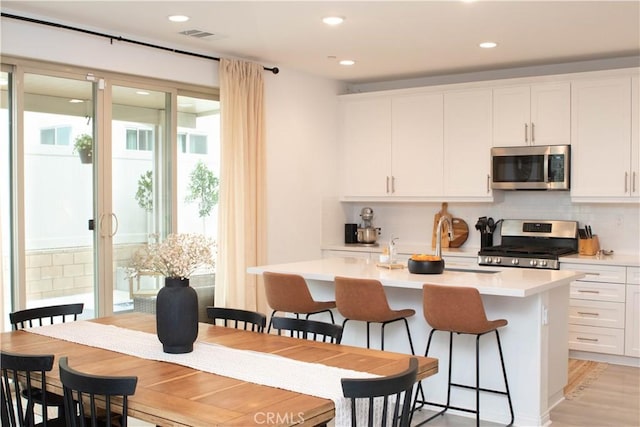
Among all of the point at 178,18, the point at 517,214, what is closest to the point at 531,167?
the point at 517,214

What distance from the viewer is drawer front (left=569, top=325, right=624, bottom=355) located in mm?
5719

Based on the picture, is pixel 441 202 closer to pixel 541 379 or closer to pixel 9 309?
pixel 541 379

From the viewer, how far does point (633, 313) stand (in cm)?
564

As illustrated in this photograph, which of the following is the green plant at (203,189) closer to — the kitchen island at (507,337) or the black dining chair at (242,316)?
the kitchen island at (507,337)

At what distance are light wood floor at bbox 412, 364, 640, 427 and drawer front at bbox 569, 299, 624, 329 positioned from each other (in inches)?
21.8

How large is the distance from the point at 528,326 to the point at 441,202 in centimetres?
305

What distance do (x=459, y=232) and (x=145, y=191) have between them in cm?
314

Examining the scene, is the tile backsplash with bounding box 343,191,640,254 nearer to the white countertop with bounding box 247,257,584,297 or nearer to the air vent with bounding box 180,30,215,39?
the white countertop with bounding box 247,257,584,297

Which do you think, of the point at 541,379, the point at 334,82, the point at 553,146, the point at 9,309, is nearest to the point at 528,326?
the point at 541,379

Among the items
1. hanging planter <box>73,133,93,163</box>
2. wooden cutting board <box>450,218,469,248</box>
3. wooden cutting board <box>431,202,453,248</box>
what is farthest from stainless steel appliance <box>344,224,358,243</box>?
hanging planter <box>73,133,93,163</box>

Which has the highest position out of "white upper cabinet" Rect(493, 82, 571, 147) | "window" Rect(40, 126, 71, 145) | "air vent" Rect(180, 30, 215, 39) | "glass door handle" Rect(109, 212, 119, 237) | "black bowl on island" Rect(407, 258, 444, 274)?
"air vent" Rect(180, 30, 215, 39)

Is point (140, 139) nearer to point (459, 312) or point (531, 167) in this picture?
point (459, 312)

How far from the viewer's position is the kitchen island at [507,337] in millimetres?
4066

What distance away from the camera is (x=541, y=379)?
13.4 ft
